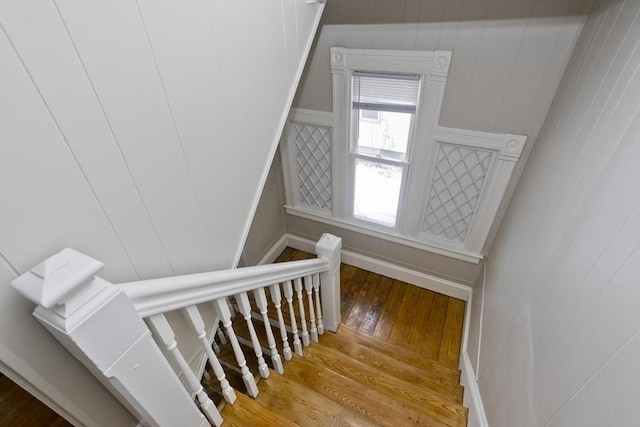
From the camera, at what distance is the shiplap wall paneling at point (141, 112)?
24.4 inches

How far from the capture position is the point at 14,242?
1.70 feet

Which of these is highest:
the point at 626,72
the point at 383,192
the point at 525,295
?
the point at 626,72

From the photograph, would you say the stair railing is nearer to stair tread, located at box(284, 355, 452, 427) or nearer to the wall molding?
stair tread, located at box(284, 355, 452, 427)

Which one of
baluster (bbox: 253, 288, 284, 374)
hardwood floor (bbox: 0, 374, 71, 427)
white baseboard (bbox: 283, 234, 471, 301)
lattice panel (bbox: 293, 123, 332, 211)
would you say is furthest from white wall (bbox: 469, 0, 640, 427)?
hardwood floor (bbox: 0, 374, 71, 427)

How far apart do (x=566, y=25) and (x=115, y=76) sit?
1950mm

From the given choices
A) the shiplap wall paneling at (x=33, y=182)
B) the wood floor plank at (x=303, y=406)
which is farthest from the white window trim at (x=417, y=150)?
the shiplap wall paneling at (x=33, y=182)

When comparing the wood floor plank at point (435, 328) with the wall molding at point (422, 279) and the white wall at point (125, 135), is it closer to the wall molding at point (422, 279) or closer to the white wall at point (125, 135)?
the wall molding at point (422, 279)

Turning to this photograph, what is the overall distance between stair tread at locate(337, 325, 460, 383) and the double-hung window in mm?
978

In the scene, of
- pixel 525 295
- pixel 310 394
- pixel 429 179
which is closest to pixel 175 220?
pixel 310 394

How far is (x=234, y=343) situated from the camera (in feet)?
3.56

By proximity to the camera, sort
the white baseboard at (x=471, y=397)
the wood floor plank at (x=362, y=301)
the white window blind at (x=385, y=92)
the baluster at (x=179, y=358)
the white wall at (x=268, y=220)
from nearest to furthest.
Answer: the baluster at (x=179, y=358) < the white baseboard at (x=471, y=397) < the white window blind at (x=385, y=92) < the wood floor plank at (x=362, y=301) < the white wall at (x=268, y=220)

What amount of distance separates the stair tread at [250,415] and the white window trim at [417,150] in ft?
5.85

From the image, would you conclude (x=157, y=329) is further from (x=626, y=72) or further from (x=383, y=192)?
(x=383, y=192)

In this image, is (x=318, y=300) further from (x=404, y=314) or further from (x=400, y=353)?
(x=404, y=314)
